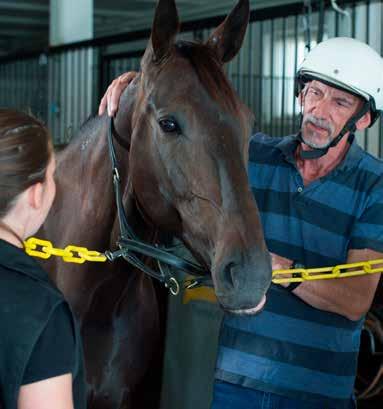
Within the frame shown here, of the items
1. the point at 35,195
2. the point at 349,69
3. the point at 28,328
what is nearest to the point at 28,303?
the point at 28,328

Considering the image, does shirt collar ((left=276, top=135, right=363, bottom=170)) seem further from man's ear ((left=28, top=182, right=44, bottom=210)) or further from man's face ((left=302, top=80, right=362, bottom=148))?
man's ear ((left=28, top=182, right=44, bottom=210))

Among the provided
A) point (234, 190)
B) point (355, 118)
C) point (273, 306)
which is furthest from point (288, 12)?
point (234, 190)

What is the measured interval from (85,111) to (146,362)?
5320mm

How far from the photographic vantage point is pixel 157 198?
186cm

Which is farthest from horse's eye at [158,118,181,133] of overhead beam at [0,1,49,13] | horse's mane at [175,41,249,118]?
overhead beam at [0,1,49,13]

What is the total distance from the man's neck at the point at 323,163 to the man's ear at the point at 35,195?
1.03 meters

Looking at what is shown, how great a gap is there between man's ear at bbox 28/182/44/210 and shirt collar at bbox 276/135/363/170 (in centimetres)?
103

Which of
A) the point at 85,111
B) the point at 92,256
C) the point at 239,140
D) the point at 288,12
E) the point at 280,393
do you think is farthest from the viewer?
the point at 85,111

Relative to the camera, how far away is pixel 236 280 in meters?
1.58

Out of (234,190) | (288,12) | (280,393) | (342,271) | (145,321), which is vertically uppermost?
(288,12)

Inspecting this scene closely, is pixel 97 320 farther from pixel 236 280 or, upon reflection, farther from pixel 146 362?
pixel 236 280

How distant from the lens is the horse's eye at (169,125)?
1.74 meters


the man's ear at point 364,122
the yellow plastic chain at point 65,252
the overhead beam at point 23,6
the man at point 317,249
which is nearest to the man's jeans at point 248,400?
the man at point 317,249

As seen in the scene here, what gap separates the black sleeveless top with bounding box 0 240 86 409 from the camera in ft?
3.82
